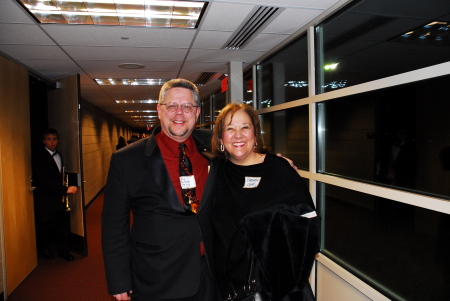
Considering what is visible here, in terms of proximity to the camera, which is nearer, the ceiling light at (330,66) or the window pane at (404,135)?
the ceiling light at (330,66)

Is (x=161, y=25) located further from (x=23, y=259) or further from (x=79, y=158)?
(x=23, y=259)

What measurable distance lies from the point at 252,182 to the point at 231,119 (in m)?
0.36

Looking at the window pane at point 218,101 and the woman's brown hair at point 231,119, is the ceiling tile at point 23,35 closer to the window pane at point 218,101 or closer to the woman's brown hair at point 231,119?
the woman's brown hair at point 231,119

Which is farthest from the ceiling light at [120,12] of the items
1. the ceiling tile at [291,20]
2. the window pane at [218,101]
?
the window pane at [218,101]

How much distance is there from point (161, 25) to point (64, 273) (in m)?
3.21

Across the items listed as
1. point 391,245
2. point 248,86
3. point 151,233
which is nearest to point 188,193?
point 151,233

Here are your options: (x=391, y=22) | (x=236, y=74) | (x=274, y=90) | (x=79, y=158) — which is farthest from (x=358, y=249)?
(x=79, y=158)

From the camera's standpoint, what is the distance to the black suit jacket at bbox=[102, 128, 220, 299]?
1.47 meters

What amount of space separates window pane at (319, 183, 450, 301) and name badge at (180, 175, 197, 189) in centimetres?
145

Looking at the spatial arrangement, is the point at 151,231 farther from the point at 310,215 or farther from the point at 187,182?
the point at 310,215

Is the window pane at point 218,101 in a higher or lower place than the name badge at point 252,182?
higher

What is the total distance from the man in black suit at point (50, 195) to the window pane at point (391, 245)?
328 cm

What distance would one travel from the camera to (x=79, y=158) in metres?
4.01

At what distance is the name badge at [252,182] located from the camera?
146cm
